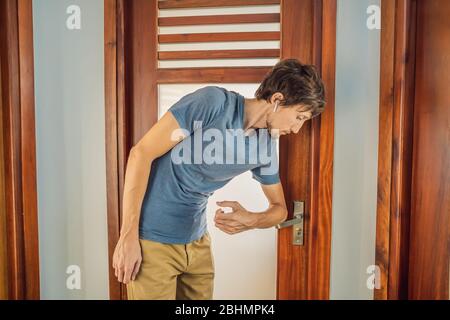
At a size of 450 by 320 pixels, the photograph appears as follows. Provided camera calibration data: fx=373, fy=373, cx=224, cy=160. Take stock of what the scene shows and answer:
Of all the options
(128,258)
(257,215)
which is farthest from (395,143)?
(128,258)

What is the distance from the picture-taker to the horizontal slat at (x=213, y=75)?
1.26 m

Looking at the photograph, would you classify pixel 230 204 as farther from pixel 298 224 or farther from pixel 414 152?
pixel 414 152

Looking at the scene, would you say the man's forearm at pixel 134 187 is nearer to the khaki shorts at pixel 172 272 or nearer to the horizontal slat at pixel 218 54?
the khaki shorts at pixel 172 272

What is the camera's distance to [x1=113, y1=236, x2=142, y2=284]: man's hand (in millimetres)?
1062

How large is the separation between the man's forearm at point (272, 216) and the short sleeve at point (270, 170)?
0.10 metres

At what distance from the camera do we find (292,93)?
1077 mm

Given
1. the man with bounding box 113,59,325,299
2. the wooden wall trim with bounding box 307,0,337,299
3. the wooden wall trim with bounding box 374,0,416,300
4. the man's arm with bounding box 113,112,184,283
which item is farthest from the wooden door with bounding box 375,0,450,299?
the man's arm with bounding box 113,112,184,283

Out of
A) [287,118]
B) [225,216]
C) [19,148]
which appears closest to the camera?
[287,118]

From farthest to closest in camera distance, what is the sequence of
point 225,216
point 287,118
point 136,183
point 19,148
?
point 19,148 < point 225,216 < point 287,118 < point 136,183

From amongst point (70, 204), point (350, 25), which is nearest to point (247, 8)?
point (350, 25)

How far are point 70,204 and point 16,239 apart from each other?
0.73 ft

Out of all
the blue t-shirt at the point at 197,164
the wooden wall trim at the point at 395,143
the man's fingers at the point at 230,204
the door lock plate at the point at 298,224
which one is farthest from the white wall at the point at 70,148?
the wooden wall trim at the point at 395,143

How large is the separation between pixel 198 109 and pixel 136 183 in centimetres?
26
